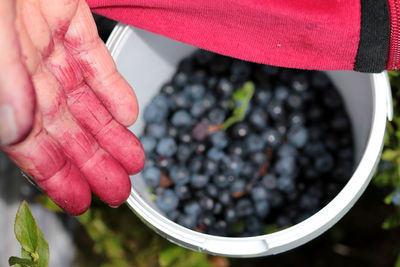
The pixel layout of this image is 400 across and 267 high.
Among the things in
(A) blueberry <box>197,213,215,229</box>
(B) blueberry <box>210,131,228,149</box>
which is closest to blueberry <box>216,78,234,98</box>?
(B) blueberry <box>210,131,228,149</box>

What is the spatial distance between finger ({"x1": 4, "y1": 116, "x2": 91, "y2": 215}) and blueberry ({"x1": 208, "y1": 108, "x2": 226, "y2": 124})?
471 millimetres

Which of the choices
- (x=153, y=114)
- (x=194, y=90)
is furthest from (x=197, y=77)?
(x=153, y=114)

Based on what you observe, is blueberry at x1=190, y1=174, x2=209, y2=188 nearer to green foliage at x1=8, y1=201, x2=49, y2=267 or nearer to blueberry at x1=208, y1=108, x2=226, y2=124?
blueberry at x1=208, y1=108, x2=226, y2=124

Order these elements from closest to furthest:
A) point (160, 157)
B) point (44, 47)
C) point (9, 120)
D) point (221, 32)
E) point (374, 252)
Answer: point (9, 120), point (44, 47), point (221, 32), point (160, 157), point (374, 252)

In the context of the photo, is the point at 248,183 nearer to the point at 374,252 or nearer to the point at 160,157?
the point at 160,157

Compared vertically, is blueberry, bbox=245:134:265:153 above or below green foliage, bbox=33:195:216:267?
above

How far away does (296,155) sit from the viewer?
1235 mm

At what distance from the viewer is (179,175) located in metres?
1.21

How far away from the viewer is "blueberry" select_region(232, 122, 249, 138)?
1.23m

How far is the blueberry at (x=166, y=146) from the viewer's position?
47.4 inches

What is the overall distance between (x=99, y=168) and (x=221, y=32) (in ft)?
1.21

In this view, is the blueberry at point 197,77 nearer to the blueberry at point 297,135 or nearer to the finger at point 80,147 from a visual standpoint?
the blueberry at point 297,135

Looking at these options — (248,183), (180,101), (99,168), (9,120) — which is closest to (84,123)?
(99,168)

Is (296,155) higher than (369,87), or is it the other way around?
(369,87)
